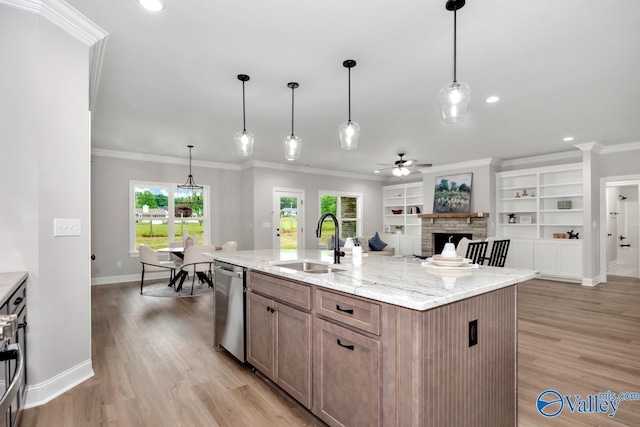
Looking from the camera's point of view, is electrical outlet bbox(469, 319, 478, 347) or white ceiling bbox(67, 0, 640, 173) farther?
white ceiling bbox(67, 0, 640, 173)

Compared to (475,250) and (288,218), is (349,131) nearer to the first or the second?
(475,250)

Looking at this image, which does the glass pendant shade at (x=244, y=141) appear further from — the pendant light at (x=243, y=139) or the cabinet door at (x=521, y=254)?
the cabinet door at (x=521, y=254)

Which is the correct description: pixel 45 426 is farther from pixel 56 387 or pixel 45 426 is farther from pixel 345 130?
pixel 345 130

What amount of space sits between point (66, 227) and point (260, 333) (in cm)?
156

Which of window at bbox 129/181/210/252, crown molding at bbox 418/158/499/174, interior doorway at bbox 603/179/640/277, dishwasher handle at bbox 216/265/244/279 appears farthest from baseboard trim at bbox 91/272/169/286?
interior doorway at bbox 603/179/640/277

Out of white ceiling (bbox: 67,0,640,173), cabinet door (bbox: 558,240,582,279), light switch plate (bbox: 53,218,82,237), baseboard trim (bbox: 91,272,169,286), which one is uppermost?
white ceiling (bbox: 67,0,640,173)

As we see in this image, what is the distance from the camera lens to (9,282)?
1.81 meters

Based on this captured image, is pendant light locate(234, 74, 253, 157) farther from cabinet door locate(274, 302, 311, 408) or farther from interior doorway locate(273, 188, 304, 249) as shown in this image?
interior doorway locate(273, 188, 304, 249)

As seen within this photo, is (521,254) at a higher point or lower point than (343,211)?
lower

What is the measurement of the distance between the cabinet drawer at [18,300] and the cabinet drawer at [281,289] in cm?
135

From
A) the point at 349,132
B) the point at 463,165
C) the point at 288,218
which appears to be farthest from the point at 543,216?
the point at 349,132

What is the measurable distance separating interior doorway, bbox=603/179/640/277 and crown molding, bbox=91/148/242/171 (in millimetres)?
9641

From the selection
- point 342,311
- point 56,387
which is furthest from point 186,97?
point 342,311

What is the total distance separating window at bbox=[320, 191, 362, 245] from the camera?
8.92 m
